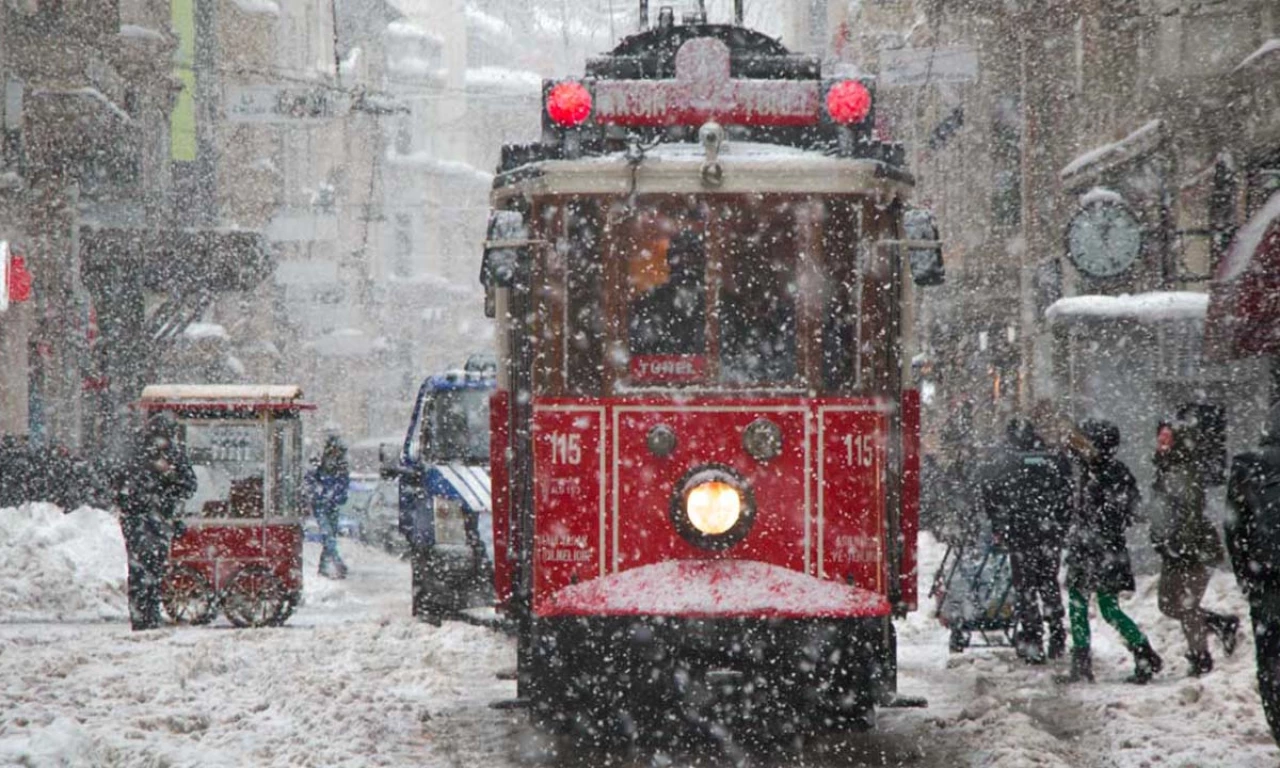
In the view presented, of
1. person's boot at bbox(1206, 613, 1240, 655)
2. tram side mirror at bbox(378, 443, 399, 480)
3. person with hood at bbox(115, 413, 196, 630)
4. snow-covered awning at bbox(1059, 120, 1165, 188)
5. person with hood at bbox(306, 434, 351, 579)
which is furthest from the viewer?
snow-covered awning at bbox(1059, 120, 1165, 188)

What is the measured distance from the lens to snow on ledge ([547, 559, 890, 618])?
8734mm

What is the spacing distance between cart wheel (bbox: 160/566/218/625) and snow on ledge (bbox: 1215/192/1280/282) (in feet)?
29.7

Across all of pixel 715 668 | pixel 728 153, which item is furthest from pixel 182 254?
pixel 715 668

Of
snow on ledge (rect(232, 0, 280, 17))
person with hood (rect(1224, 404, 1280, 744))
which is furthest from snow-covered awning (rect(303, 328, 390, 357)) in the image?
person with hood (rect(1224, 404, 1280, 744))

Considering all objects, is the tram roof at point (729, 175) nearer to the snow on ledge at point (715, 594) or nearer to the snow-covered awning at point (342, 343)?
the snow on ledge at point (715, 594)

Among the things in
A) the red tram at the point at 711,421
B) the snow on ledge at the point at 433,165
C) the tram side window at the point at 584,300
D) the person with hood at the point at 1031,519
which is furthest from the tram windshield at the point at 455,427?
the snow on ledge at the point at 433,165

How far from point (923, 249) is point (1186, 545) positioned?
358cm

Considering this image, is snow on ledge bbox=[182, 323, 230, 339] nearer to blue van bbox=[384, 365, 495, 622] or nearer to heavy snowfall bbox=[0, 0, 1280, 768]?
heavy snowfall bbox=[0, 0, 1280, 768]

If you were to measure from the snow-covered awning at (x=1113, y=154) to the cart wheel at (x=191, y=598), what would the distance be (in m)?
12.8

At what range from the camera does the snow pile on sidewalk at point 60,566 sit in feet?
56.6

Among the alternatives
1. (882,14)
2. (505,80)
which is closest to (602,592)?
(882,14)

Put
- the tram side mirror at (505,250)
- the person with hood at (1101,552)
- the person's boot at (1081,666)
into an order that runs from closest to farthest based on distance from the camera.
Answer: the tram side mirror at (505,250) → the person with hood at (1101,552) → the person's boot at (1081,666)

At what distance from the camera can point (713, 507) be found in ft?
29.2

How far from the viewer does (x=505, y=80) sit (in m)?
78.4
